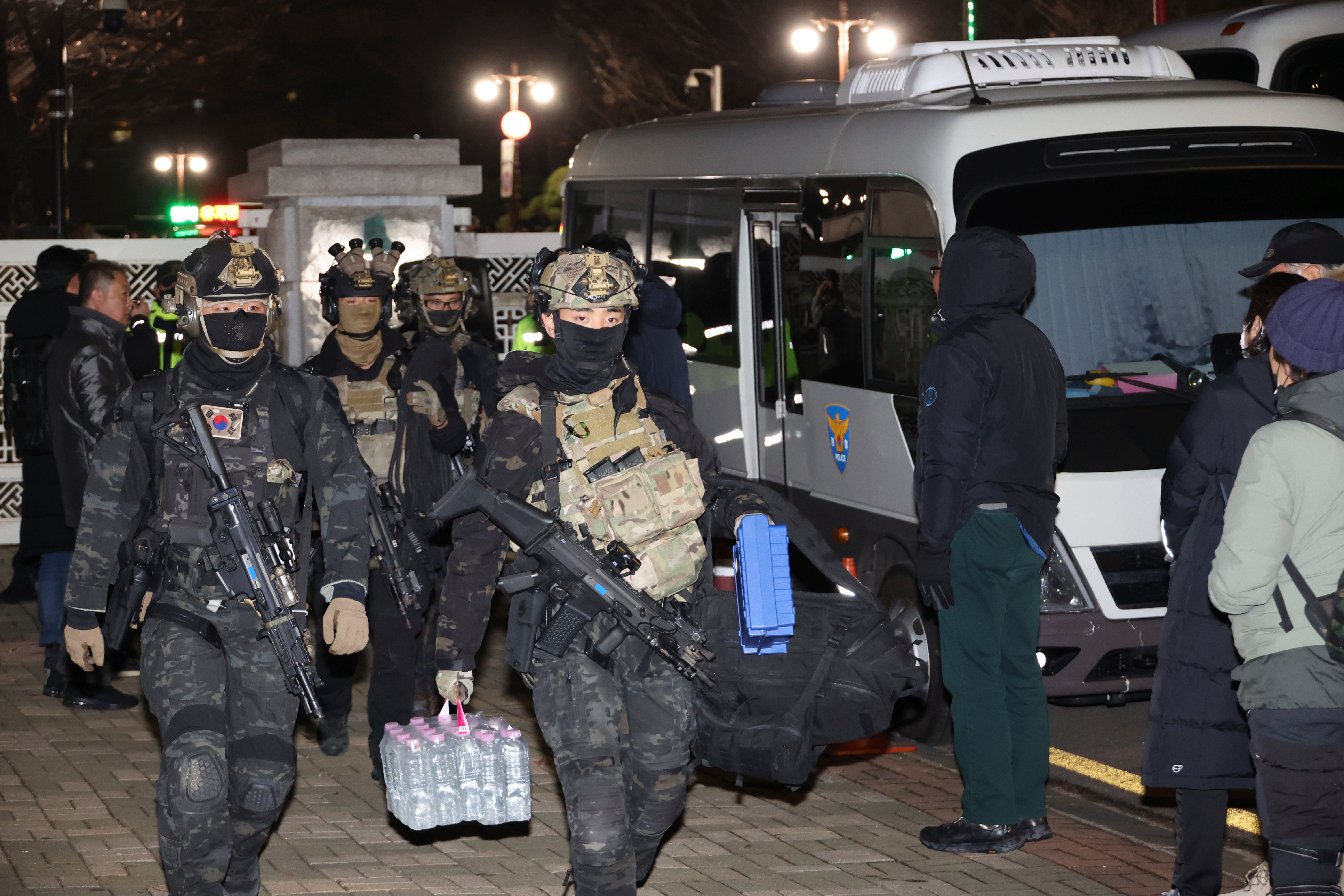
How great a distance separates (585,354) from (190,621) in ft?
4.91

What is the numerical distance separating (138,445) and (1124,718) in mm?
5500

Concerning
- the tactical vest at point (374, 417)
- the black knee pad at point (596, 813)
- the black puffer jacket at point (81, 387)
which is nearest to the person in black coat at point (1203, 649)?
the black knee pad at point (596, 813)

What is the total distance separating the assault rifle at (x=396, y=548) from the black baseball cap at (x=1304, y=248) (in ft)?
11.2

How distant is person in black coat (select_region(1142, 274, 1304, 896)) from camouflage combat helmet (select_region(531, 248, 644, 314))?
1.81 meters

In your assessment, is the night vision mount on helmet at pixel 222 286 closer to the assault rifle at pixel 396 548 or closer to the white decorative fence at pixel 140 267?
the assault rifle at pixel 396 548

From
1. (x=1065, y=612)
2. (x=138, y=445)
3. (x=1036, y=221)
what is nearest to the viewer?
(x=138, y=445)

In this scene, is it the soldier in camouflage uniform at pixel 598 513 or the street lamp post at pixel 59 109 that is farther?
the street lamp post at pixel 59 109

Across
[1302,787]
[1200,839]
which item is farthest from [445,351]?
[1302,787]

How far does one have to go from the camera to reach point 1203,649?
5570 mm

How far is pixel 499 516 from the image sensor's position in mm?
5277

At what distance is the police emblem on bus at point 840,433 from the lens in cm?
876

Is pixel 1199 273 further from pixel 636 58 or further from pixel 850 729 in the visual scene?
pixel 636 58

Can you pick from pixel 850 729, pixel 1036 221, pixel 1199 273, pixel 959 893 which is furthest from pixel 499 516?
pixel 1199 273

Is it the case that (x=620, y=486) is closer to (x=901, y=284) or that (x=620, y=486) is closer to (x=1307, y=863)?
(x=1307, y=863)
